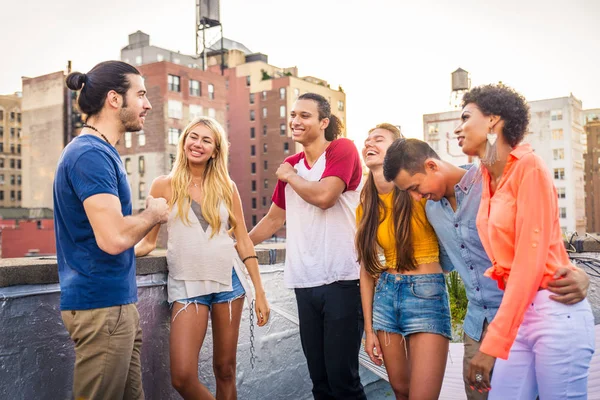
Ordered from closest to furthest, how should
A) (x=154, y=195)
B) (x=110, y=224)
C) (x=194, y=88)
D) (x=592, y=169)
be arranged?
(x=110, y=224), (x=154, y=195), (x=194, y=88), (x=592, y=169)

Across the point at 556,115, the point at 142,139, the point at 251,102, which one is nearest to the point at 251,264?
the point at 142,139

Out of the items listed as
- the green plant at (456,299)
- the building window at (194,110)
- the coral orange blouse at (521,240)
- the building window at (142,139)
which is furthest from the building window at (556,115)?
the coral orange blouse at (521,240)

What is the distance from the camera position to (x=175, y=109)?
49406 mm

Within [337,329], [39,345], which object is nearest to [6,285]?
[39,345]

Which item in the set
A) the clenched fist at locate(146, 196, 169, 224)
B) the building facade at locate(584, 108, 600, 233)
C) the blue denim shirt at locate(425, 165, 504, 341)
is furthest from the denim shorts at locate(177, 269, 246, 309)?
the building facade at locate(584, 108, 600, 233)

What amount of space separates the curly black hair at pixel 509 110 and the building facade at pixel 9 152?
96564 millimetres

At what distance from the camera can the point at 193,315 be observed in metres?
3.40

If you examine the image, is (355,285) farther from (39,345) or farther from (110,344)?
(39,345)

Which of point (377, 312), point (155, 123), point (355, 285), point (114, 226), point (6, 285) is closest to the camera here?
point (114, 226)

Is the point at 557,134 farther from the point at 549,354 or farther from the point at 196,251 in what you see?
the point at 549,354

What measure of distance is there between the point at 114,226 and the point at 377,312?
1618 millimetres

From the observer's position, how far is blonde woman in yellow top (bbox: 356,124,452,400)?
3.15 meters

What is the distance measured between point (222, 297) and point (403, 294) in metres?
1.09

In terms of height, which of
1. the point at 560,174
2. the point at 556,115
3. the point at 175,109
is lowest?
the point at 560,174
